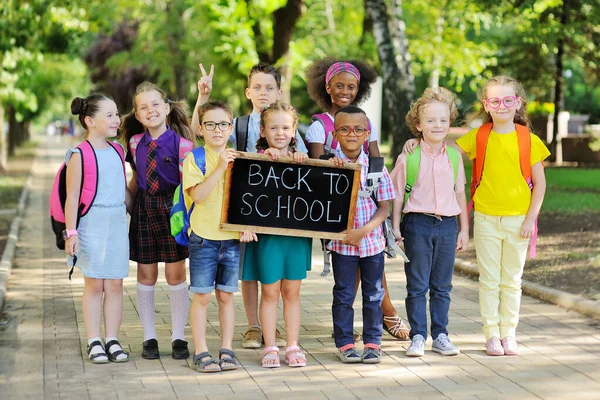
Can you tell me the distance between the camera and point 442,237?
6926mm

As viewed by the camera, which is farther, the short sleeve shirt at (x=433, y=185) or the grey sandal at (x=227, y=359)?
the short sleeve shirt at (x=433, y=185)

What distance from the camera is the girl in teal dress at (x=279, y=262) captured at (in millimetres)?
6555

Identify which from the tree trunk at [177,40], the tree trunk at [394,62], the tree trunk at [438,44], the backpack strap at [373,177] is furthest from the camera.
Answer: the tree trunk at [177,40]

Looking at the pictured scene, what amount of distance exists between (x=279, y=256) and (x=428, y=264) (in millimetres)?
1074

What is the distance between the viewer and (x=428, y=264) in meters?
6.94

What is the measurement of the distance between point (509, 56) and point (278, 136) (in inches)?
908

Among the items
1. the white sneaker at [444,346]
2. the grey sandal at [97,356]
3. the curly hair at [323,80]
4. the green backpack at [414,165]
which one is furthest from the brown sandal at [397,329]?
the grey sandal at [97,356]

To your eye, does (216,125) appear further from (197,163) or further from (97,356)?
(97,356)

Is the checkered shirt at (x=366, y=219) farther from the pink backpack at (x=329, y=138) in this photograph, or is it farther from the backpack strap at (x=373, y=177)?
the pink backpack at (x=329, y=138)

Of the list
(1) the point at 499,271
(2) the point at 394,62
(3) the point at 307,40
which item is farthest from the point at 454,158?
(3) the point at 307,40

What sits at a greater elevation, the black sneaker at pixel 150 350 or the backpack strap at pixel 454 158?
the backpack strap at pixel 454 158

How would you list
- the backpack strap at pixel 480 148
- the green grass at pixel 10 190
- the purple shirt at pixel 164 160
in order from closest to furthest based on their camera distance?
the purple shirt at pixel 164 160
the backpack strap at pixel 480 148
the green grass at pixel 10 190

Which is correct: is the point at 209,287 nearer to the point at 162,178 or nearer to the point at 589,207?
the point at 162,178

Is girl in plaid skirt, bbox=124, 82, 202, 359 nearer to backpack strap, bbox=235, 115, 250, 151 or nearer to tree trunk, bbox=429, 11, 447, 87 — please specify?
backpack strap, bbox=235, 115, 250, 151
